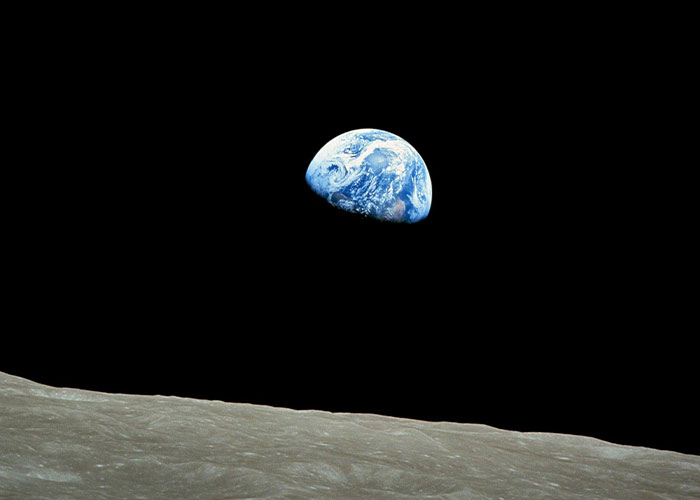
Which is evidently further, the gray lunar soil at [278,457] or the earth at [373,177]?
the earth at [373,177]

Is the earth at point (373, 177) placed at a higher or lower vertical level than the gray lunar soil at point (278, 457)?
higher

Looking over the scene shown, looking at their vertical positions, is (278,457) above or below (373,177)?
below

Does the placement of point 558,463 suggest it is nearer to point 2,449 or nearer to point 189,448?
point 189,448

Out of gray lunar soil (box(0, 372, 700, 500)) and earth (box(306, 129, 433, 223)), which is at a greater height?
earth (box(306, 129, 433, 223))

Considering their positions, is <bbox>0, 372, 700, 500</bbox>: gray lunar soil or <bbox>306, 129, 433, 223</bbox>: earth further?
<bbox>306, 129, 433, 223</bbox>: earth
